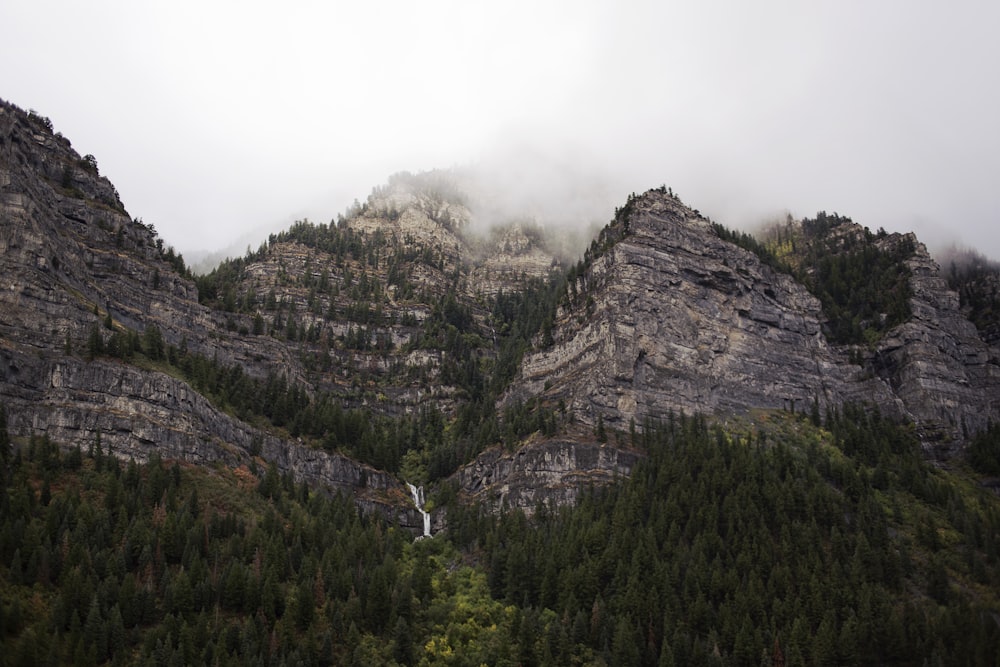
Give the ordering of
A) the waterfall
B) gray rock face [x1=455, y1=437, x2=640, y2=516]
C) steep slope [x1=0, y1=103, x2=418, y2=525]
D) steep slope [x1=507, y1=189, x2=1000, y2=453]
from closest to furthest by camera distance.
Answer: steep slope [x1=0, y1=103, x2=418, y2=525] < gray rock face [x1=455, y1=437, x2=640, y2=516] < the waterfall < steep slope [x1=507, y1=189, x2=1000, y2=453]

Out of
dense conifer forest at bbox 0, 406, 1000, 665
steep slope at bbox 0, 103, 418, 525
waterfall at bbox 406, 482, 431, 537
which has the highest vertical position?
steep slope at bbox 0, 103, 418, 525

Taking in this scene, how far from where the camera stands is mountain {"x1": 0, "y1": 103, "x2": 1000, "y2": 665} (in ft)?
342

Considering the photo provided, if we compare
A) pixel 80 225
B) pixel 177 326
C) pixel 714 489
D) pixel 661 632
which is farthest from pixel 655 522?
pixel 80 225

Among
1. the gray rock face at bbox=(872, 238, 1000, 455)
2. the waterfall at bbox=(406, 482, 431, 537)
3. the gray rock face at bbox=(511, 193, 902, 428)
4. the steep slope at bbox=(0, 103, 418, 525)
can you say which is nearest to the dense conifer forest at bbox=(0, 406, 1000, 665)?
the steep slope at bbox=(0, 103, 418, 525)

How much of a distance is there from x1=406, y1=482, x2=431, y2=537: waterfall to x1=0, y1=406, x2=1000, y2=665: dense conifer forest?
29.4 feet

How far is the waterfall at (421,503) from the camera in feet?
501

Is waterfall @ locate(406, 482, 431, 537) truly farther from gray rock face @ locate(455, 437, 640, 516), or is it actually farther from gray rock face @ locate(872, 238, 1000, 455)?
gray rock face @ locate(872, 238, 1000, 455)

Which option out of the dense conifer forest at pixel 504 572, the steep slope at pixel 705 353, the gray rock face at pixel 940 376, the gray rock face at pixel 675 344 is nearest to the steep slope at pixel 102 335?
the dense conifer forest at pixel 504 572

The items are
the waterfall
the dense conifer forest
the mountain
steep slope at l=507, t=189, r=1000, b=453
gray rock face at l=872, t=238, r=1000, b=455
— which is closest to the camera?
the dense conifer forest

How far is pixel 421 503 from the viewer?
160 meters

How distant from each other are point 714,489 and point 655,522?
11425 mm

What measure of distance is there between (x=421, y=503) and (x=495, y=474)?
1353 centimetres

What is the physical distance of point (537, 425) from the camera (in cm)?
15975

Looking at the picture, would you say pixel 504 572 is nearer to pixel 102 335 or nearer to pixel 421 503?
pixel 421 503
